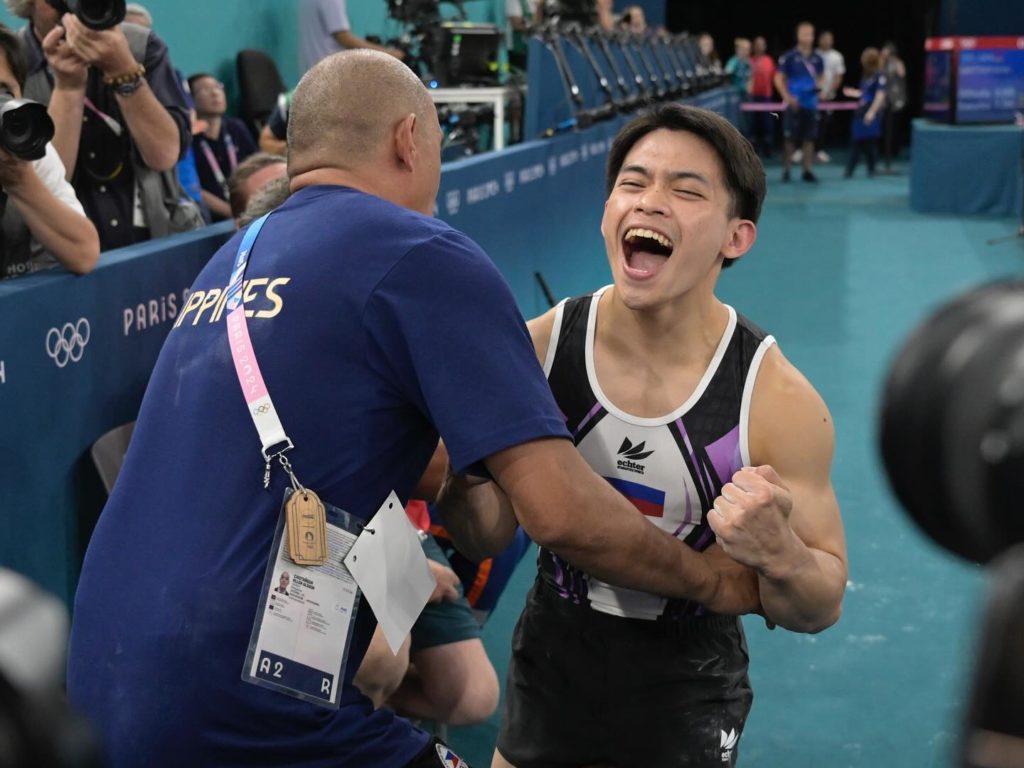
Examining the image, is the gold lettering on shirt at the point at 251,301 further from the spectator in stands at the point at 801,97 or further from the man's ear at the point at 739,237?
the spectator in stands at the point at 801,97

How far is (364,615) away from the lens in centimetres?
199

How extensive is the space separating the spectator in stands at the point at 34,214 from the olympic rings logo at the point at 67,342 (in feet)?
0.51

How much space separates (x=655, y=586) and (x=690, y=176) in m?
0.82

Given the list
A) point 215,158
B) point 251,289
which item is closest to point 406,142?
point 251,289

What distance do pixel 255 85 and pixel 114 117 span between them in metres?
6.17

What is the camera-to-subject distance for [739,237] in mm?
2500

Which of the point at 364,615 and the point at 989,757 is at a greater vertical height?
the point at 989,757

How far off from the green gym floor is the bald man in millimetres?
538

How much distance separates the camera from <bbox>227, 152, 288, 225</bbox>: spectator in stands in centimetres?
428

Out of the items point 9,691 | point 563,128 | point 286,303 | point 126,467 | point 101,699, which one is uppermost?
point 9,691

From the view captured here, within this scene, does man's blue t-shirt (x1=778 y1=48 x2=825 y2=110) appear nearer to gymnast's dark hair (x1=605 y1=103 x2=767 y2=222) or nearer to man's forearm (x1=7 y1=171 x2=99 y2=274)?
man's forearm (x1=7 y1=171 x2=99 y2=274)

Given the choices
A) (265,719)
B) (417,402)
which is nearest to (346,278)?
(417,402)

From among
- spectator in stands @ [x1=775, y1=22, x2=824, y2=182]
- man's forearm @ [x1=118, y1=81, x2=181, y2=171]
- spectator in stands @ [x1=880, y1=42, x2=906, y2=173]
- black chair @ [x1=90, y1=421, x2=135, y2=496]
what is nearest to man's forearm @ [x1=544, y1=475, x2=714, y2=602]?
black chair @ [x1=90, y1=421, x2=135, y2=496]

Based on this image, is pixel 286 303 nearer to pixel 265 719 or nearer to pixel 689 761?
pixel 265 719
